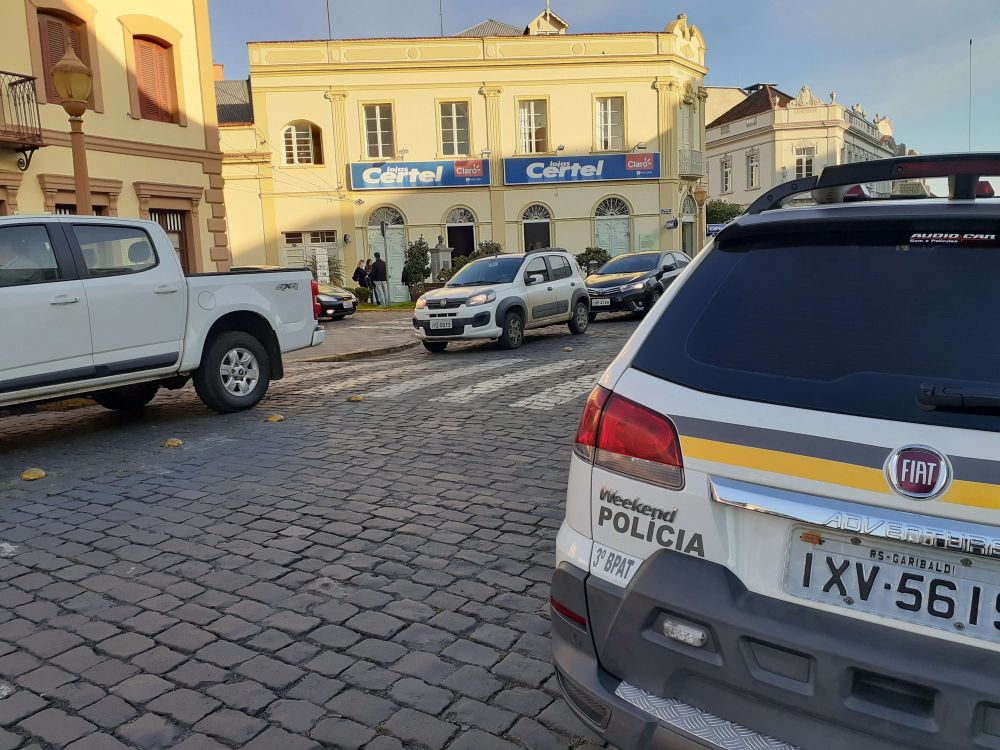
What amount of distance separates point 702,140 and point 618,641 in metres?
40.6

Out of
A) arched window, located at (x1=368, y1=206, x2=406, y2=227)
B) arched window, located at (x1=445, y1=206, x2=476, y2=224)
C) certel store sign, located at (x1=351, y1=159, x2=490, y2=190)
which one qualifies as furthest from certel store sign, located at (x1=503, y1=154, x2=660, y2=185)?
arched window, located at (x1=368, y1=206, x2=406, y2=227)

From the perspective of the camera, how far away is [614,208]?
37188 mm

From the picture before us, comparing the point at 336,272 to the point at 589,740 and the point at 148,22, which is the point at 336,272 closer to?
the point at 148,22

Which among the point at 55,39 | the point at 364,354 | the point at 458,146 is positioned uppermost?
the point at 458,146

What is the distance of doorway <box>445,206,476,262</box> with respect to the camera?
119 ft

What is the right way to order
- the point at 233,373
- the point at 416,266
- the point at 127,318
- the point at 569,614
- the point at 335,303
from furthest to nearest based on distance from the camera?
the point at 416,266 → the point at 335,303 → the point at 233,373 → the point at 127,318 → the point at 569,614

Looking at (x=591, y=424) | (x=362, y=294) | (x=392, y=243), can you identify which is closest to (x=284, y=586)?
(x=591, y=424)

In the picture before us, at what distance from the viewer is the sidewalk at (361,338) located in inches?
557

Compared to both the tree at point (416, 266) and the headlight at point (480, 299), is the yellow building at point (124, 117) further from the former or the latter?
the tree at point (416, 266)

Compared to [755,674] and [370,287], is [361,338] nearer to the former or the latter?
[370,287]

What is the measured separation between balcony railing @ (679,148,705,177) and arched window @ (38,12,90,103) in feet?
88.5

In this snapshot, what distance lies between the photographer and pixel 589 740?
8.65ft

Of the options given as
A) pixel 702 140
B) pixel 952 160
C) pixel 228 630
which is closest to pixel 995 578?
pixel 952 160

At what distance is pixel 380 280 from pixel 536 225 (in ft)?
34.0
